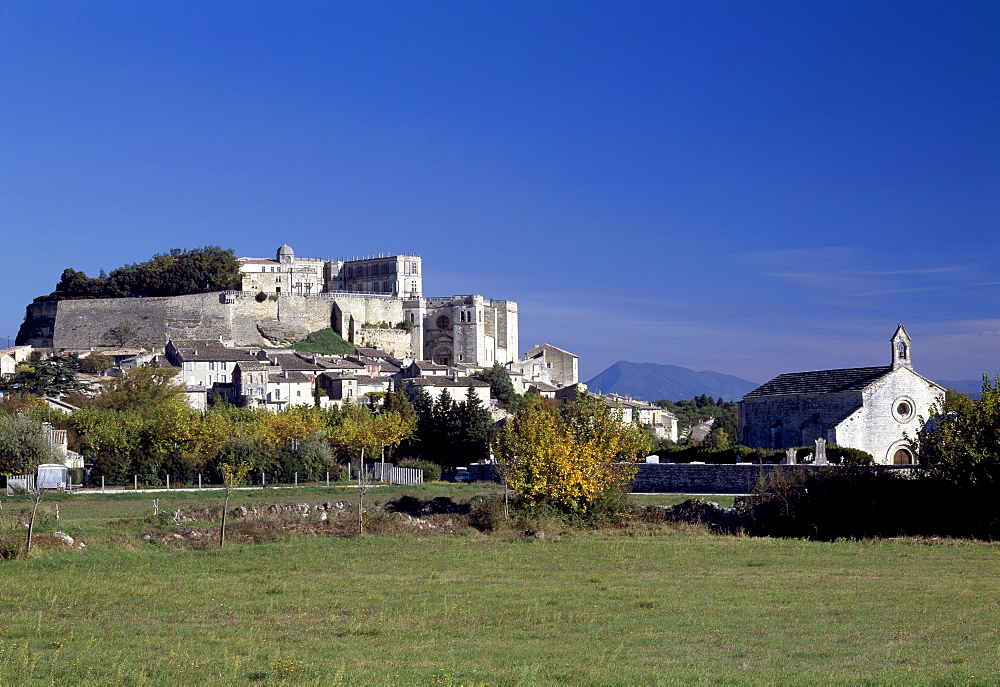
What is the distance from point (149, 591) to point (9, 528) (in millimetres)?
9296

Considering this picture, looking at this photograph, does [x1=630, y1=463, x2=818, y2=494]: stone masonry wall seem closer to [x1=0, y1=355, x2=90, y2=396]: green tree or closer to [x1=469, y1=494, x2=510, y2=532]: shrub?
[x1=469, y1=494, x2=510, y2=532]: shrub

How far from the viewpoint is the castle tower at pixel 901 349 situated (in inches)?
1558

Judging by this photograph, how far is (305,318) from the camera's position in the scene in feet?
360

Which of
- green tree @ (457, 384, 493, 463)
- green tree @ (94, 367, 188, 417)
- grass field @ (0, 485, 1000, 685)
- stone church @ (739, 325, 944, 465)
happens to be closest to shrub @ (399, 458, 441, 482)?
green tree @ (457, 384, 493, 463)

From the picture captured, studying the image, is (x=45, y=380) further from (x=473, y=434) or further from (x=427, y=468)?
(x=427, y=468)

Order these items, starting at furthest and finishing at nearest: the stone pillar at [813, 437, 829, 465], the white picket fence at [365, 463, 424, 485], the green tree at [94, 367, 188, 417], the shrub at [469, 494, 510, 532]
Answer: the green tree at [94, 367, 188, 417] < the white picket fence at [365, 463, 424, 485] < the stone pillar at [813, 437, 829, 465] < the shrub at [469, 494, 510, 532]

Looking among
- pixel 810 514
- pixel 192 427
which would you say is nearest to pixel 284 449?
pixel 192 427

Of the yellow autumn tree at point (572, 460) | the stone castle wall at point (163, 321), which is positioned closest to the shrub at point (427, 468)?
the yellow autumn tree at point (572, 460)

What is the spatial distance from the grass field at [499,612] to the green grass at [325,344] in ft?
256

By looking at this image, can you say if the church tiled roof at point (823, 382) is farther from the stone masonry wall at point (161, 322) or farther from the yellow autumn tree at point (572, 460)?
the stone masonry wall at point (161, 322)

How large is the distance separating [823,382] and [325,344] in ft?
234

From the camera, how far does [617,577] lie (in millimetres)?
20328

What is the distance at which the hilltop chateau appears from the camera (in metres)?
104

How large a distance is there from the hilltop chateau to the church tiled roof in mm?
65074
